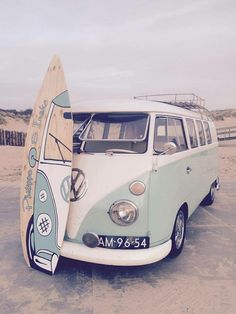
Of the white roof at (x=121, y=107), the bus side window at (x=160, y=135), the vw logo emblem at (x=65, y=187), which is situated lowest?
the vw logo emblem at (x=65, y=187)

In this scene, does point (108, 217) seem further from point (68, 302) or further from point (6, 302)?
point (6, 302)

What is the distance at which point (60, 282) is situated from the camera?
3795mm

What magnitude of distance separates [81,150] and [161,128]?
113cm

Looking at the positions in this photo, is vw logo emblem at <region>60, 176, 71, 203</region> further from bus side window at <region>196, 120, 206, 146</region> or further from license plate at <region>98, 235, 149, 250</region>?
bus side window at <region>196, 120, 206, 146</region>

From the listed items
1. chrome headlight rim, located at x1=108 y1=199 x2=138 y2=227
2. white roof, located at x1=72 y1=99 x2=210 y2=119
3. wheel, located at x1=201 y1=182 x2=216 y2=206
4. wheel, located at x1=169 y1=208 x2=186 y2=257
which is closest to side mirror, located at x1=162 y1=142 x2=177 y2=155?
white roof, located at x1=72 y1=99 x2=210 y2=119

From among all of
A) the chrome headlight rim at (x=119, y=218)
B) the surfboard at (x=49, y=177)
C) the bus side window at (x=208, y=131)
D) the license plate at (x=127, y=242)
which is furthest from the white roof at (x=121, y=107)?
the bus side window at (x=208, y=131)

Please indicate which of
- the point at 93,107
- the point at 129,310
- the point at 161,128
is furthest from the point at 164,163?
the point at 129,310

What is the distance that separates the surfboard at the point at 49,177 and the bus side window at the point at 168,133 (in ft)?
3.76

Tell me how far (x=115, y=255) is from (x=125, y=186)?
806 mm

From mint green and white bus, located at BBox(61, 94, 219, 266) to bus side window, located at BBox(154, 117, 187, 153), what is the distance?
0.01m

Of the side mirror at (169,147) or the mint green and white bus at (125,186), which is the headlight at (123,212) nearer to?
the mint green and white bus at (125,186)

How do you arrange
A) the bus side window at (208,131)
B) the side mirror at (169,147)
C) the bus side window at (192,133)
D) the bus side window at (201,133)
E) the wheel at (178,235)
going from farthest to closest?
the bus side window at (208,131), the bus side window at (201,133), the bus side window at (192,133), the wheel at (178,235), the side mirror at (169,147)

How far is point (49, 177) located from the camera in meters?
3.79

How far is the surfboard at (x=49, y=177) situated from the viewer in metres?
3.73
